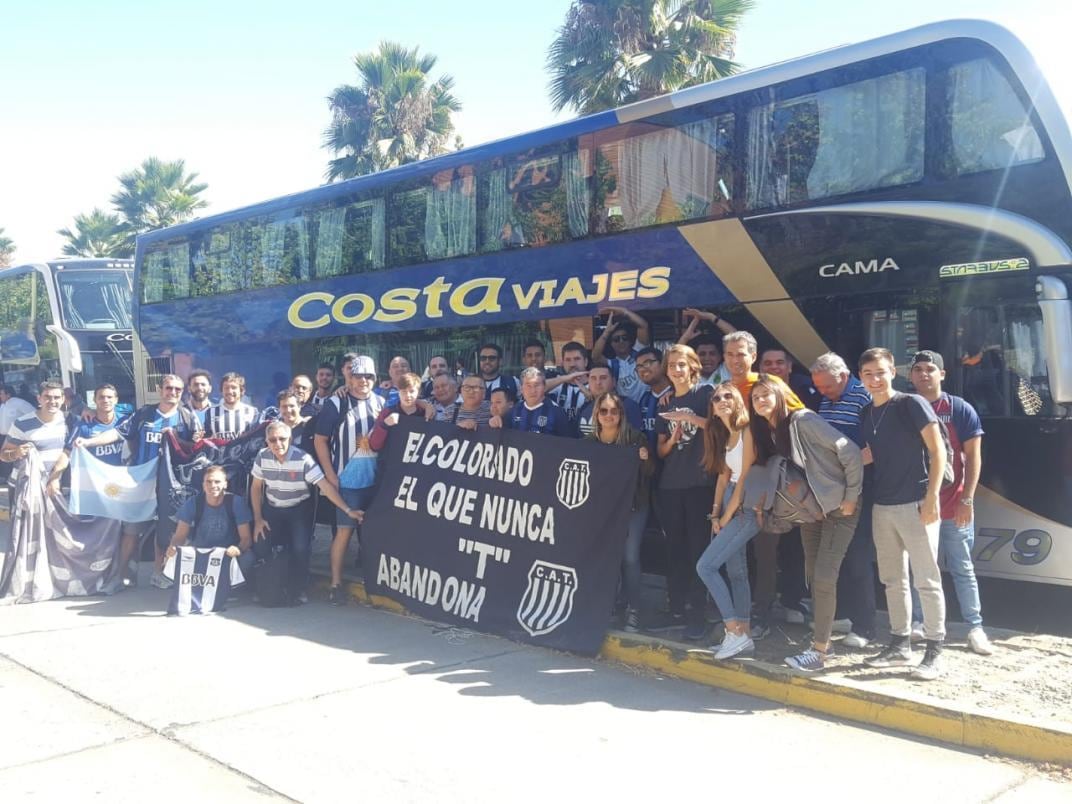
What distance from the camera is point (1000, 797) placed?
4078 mm

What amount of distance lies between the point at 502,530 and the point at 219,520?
2477 mm

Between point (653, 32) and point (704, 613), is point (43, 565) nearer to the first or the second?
point (704, 613)

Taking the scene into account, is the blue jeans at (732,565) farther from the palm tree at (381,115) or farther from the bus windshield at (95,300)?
the palm tree at (381,115)

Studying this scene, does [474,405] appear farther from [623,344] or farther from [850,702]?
[850,702]

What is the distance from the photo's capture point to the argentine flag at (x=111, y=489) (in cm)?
847

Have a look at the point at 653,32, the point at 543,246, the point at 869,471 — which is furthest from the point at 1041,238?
the point at 653,32

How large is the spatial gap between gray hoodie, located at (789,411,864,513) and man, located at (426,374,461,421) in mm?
3394

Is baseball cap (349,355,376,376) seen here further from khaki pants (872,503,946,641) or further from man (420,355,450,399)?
khaki pants (872,503,946,641)

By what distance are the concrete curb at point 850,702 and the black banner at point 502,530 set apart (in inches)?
13.2

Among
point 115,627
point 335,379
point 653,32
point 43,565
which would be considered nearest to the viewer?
point 115,627

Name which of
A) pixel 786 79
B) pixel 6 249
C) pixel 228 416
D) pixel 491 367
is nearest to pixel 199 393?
pixel 228 416

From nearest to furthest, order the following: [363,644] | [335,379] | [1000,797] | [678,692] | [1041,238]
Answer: [1000,797] → [678,692] → [1041,238] → [363,644] → [335,379]

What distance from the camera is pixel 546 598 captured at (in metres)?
6.57

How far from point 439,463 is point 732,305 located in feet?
8.60
